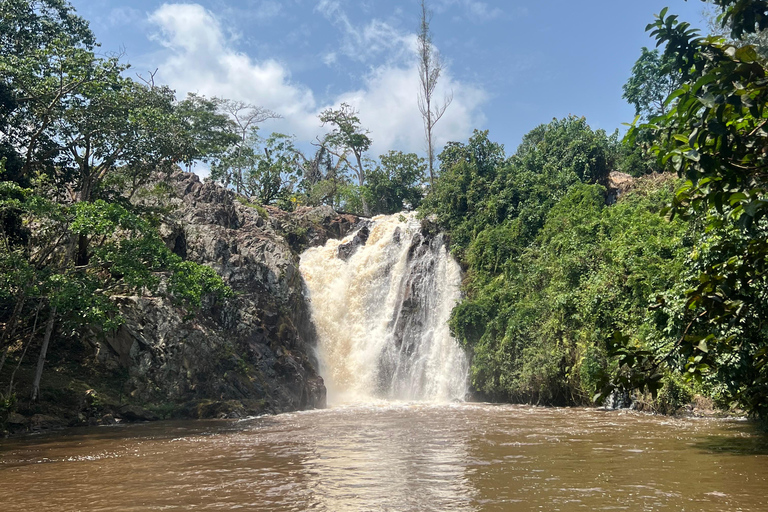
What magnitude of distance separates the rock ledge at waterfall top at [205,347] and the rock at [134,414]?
0.03 metres

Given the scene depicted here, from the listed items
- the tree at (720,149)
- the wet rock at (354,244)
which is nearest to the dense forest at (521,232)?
the tree at (720,149)

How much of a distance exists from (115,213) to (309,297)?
1549 centimetres

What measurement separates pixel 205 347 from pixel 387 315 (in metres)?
9.79

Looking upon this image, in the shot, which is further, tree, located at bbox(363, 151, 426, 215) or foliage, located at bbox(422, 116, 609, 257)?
tree, located at bbox(363, 151, 426, 215)

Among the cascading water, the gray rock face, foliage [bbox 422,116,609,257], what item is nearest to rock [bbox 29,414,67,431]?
the gray rock face

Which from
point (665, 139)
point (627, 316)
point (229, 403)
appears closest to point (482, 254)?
point (627, 316)

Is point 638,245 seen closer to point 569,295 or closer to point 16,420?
point 569,295

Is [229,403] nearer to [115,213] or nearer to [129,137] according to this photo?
[115,213]

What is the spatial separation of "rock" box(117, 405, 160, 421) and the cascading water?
951 cm

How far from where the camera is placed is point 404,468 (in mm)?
8914

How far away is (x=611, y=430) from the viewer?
42.8ft

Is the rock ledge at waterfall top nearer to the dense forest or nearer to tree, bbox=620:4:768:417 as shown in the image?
the dense forest

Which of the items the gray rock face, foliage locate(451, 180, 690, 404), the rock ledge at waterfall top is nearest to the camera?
foliage locate(451, 180, 690, 404)

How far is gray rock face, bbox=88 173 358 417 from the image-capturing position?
66.7 ft
